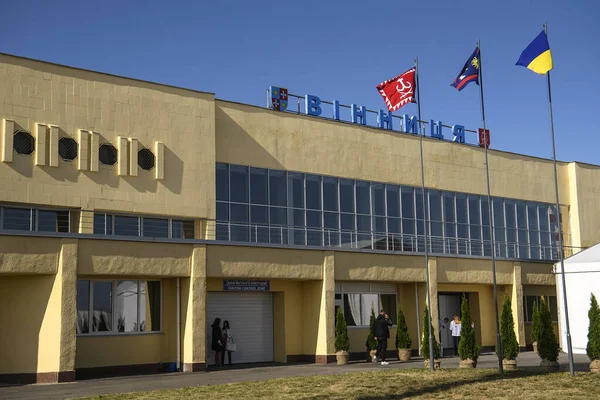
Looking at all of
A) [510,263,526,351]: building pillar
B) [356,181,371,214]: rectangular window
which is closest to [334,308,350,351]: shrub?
[356,181,371,214]: rectangular window

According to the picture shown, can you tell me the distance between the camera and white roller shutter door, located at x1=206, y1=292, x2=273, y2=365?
1187 inches

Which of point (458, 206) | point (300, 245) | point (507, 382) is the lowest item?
point (507, 382)

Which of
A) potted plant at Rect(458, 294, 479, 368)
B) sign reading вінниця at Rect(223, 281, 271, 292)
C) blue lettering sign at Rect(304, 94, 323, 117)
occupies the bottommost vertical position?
potted plant at Rect(458, 294, 479, 368)

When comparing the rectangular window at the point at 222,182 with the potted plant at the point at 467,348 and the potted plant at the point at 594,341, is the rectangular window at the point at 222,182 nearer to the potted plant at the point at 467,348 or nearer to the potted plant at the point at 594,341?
the potted plant at the point at 467,348

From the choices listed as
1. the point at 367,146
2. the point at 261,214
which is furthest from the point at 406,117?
the point at 261,214

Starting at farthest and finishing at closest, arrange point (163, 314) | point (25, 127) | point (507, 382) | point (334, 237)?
1. point (334, 237)
2. point (163, 314)
3. point (25, 127)
4. point (507, 382)

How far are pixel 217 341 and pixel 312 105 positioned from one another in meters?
10.9

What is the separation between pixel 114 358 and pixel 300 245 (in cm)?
804

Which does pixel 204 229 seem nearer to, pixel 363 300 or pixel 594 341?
pixel 363 300

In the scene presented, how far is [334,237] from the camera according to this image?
33.3 m

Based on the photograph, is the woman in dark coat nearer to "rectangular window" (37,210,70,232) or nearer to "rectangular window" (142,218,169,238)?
"rectangular window" (142,218,169,238)

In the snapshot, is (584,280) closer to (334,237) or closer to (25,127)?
(334,237)

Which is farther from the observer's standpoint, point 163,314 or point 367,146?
point 367,146

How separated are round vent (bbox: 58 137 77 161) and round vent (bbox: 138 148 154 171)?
2.35 m
